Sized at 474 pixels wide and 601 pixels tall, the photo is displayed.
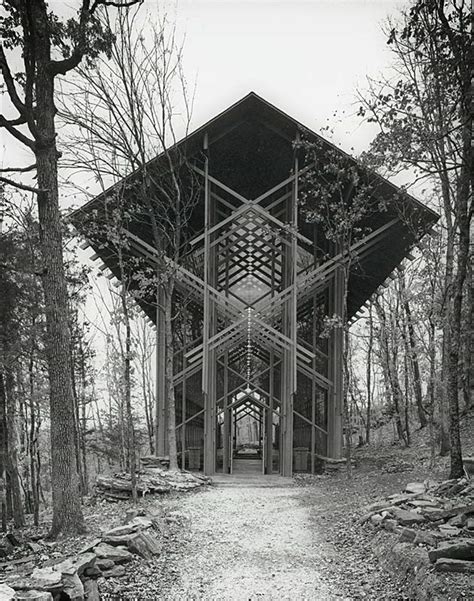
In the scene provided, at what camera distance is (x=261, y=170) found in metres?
17.5

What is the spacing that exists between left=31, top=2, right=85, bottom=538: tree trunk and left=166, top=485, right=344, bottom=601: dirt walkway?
6.33 ft

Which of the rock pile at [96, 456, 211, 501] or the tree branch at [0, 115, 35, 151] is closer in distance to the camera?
the tree branch at [0, 115, 35, 151]

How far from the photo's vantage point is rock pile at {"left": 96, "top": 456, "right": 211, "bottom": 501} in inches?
451

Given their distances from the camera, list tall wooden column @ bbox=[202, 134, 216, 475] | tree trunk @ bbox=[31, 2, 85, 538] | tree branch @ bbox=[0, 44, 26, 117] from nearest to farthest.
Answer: tree branch @ bbox=[0, 44, 26, 117] < tree trunk @ bbox=[31, 2, 85, 538] < tall wooden column @ bbox=[202, 134, 216, 475]

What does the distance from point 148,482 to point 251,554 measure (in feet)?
18.6

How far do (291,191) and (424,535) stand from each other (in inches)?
461

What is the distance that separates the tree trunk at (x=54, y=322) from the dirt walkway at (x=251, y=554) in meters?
1.93

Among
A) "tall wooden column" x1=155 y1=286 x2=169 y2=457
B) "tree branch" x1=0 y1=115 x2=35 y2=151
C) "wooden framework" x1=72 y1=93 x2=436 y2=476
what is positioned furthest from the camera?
"tall wooden column" x1=155 y1=286 x2=169 y2=457

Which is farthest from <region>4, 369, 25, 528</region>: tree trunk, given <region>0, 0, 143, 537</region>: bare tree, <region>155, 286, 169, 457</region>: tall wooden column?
<region>0, 0, 143, 537</region>: bare tree

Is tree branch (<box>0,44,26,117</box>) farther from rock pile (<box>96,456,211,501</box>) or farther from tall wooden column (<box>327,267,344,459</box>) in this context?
tall wooden column (<box>327,267,344,459</box>)

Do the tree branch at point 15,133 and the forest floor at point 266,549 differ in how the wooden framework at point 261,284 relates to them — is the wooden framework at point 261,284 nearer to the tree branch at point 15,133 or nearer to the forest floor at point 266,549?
the forest floor at point 266,549

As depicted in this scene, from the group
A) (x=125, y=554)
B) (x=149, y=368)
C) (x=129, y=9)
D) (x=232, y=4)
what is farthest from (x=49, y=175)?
(x=149, y=368)

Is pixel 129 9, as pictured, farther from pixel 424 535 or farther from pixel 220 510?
pixel 424 535

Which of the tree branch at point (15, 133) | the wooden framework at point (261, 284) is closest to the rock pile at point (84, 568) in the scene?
the tree branch at point (15, 133)
